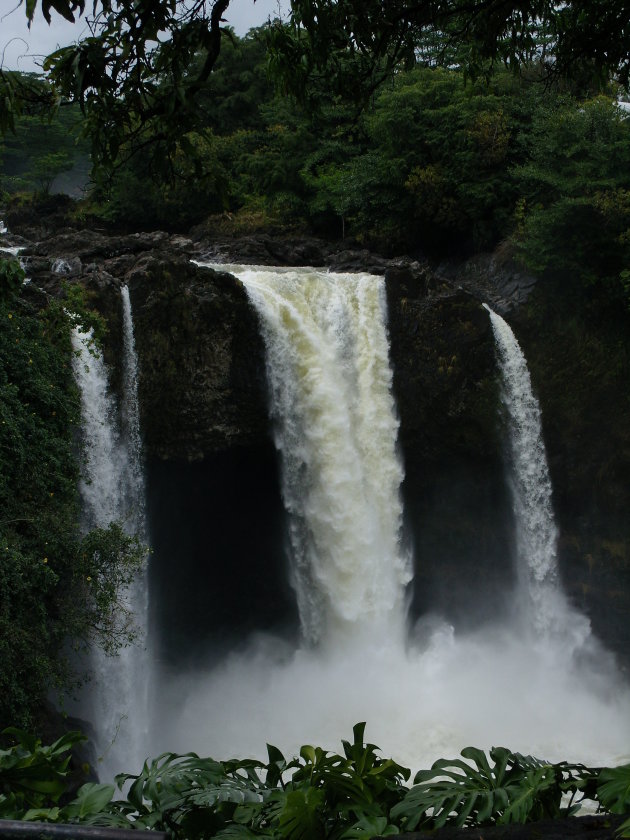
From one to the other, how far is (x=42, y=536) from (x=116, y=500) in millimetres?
2320

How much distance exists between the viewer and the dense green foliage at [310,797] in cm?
282

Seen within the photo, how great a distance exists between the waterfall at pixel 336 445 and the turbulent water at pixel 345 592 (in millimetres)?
24

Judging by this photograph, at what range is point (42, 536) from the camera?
33.5ft

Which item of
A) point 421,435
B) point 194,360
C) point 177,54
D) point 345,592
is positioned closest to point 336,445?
point 421,435

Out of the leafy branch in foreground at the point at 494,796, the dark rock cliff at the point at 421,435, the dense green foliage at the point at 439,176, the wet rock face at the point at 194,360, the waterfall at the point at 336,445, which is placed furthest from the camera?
the dense green foliage at the point at 439,176

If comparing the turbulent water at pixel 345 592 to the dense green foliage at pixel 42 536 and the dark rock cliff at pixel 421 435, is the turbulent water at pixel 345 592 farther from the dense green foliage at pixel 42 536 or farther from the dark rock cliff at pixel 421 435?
the dense green foliage at pixel 42 536

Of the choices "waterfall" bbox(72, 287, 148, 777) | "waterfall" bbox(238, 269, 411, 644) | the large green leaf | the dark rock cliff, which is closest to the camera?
the large green leaf

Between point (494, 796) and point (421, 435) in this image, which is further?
point (421, 435)

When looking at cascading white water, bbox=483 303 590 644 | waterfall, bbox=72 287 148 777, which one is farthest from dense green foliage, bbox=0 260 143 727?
cascading white water, bbox=483 303 590 644

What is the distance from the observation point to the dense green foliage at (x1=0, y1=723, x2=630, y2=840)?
2.82 m

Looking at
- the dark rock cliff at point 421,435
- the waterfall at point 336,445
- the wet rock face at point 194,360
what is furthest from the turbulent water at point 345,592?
the dark rock cliff at point 421,435

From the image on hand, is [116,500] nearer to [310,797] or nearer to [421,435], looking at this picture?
[421,435]

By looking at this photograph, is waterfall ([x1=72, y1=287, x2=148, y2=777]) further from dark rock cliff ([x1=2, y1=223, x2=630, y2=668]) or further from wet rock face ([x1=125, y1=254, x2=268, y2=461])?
dark rock cliff ([x1=2, y1=223, x2=630, y2=668])

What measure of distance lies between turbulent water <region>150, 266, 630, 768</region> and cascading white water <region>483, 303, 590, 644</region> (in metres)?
0.96
